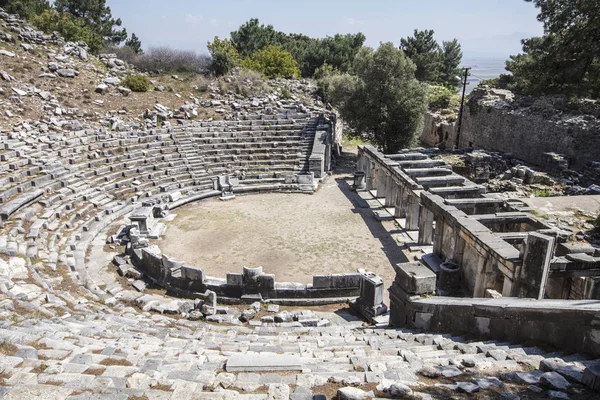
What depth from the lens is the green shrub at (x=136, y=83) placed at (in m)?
27.4

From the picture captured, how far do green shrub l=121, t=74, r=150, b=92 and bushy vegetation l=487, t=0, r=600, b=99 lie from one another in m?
24.0

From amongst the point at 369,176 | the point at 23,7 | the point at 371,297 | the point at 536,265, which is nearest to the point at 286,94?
the point at 369,176

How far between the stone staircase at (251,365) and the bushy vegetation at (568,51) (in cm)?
2248

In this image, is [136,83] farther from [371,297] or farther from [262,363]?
[262,363]

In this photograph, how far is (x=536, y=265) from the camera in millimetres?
9727

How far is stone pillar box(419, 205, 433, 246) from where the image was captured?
16312mm

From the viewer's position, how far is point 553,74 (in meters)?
26.2

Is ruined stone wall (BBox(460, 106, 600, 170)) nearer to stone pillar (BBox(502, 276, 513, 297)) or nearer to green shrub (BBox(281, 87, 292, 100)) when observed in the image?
green shrub (BBox(281, 87, 292, 100))

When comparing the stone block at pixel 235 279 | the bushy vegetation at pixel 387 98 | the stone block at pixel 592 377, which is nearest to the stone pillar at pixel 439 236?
the stone block at pixel 235 279

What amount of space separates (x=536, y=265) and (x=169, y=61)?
30308 millimetres

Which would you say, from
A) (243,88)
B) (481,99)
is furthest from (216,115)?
(481,99)

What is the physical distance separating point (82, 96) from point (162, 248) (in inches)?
531

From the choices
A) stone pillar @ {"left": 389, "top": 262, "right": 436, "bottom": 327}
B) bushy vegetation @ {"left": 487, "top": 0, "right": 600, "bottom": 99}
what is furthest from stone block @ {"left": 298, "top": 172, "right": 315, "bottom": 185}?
bushy vegetation @ {"left": 487, "top": 0, "right": 600, "bottom": 99}

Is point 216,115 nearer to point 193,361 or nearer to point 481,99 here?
point 481,99
